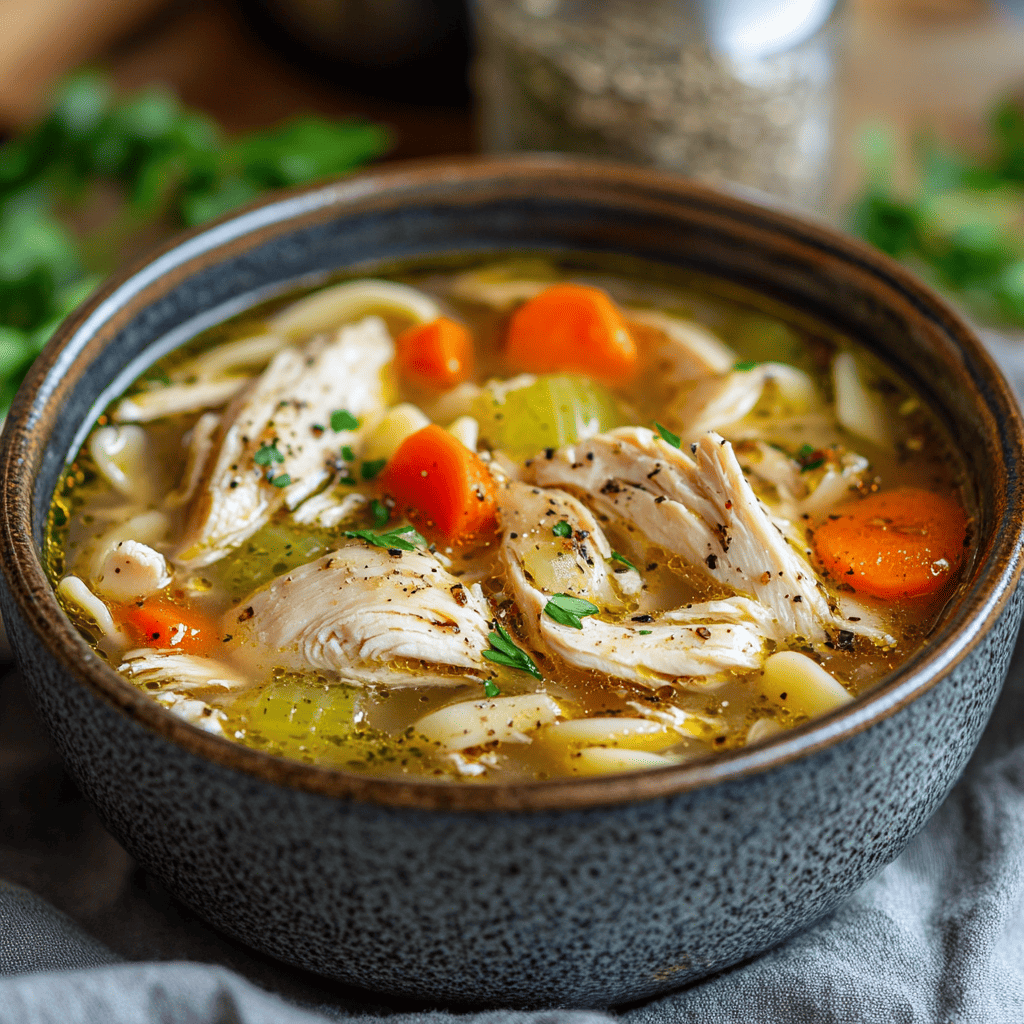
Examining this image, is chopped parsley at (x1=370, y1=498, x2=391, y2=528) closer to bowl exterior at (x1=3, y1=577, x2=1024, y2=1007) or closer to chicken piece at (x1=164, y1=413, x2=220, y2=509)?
chicken piece at (x1=164, y1=413, x2=220, y2=509)

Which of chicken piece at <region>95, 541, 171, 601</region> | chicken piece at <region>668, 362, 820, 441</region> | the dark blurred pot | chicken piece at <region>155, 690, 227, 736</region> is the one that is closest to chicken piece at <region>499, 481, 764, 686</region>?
chicken piece at <region>668, 362, 820, 441</region>

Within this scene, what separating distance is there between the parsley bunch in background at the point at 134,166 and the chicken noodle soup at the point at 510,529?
3.44 ft

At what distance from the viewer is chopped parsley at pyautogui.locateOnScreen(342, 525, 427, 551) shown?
227 centimetres

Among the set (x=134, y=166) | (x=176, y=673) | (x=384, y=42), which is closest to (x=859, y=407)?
(x=176, y=673)

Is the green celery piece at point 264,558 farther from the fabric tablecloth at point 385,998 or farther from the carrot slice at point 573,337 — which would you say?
the carrot slice at point 573,337

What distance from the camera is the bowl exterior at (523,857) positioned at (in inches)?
64.0

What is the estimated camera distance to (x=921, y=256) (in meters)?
3.87

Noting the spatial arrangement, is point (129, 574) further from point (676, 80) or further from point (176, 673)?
point (676, 80)

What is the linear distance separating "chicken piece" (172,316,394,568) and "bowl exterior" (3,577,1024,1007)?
52cm

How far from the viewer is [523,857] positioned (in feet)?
5.32

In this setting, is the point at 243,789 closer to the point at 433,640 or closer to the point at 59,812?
the point at 433,640

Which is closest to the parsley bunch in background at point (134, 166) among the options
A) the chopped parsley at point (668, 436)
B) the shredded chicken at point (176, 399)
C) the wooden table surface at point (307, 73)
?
the wooden table surface at point (307, 73)

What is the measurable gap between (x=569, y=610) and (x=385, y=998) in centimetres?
74

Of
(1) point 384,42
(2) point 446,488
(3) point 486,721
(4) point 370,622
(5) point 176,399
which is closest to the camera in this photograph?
(3) point 486,721
